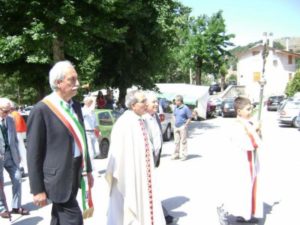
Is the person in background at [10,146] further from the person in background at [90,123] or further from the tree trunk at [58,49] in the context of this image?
the tree trunk at [58,49]

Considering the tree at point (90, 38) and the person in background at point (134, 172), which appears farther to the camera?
the tree at point (90, 38)

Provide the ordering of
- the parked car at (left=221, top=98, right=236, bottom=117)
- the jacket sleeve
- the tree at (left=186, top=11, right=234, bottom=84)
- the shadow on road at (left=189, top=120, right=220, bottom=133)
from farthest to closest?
the tree at (left=186, top=11, right=234, bottom=84) < the parked car at (left=221, top=98, right=236, bottom=117) < the shadow on road at (left=189, top=120, right=220, bottom=133) < the jacket sleeve

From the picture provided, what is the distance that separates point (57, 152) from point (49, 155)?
8 cm

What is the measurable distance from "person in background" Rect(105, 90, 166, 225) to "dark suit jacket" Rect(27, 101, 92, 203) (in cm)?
150

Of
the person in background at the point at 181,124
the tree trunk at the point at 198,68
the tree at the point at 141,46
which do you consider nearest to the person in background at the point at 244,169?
the person in background at the point at 181,124

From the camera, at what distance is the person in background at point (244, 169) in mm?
6281

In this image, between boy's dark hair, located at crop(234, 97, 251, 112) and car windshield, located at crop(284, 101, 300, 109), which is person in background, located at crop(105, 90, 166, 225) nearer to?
boy's dark hair, located at crop(234, 97, 251, 112)

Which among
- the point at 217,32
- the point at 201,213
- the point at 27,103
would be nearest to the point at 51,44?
the point at 201,213

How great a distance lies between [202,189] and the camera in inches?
346

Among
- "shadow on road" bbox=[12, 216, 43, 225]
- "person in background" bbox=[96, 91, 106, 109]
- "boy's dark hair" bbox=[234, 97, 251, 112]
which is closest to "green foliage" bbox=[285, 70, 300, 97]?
"person in background" bbox=[96, 91, 106, 109]

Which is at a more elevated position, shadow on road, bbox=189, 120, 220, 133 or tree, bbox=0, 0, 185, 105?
tree, bbox=0, 0, 185, 105

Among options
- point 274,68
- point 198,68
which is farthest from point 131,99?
point 274,68

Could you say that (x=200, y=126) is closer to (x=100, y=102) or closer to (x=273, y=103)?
(x=100, y=102)

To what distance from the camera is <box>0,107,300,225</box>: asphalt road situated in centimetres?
693
